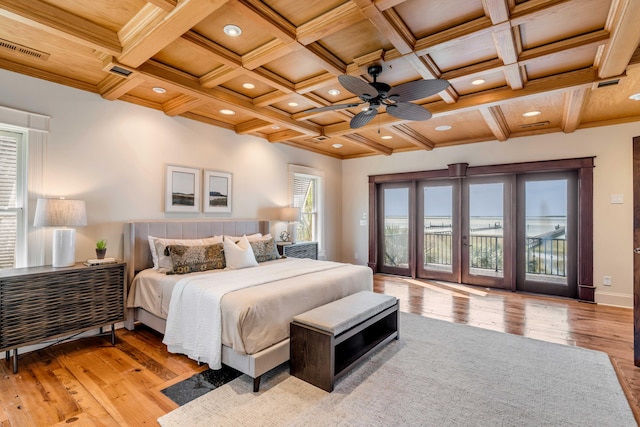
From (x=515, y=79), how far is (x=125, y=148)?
14.5 feet

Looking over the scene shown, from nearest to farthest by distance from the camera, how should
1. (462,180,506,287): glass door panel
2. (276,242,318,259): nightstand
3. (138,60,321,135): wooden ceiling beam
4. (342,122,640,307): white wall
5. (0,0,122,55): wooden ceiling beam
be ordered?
1. (0,0,122,55): wooden ceiling beam
2. (138,60,321,135): wooden ceiling beam
3. (342,122,640,307): white wall
4. (276,242,318,259): nightstand
5. (462,180,506,287): glass door panel

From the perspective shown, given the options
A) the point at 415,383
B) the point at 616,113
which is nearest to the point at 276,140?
the point at 415,383

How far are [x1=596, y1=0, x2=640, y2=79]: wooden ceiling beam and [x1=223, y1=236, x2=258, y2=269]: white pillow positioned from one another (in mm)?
3896

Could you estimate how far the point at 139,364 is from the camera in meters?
2.83

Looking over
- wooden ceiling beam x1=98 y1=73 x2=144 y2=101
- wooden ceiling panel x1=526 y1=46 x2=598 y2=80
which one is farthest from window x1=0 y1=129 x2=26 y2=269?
wooden ceiling panel x1=526 y1=46 x2=598 y2=80

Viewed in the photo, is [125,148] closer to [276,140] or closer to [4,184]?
[4,184]

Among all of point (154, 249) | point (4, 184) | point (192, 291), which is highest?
point (4, 184)

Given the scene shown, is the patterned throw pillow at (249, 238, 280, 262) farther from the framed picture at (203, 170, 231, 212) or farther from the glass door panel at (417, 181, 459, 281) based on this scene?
the glass door panel at (417, 181, 459, 281)

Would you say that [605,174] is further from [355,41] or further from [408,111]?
[355,41]

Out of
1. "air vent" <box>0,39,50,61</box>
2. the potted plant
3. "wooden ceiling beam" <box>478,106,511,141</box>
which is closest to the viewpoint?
"air vent" <box>0,39,50,61</box>

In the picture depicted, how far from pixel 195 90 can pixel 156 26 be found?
1088mm

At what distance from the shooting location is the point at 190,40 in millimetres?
2527

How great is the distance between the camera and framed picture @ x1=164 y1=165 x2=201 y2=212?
4223 millimetres

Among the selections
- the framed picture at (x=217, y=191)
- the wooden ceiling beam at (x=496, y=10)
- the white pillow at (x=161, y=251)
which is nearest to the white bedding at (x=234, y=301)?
the white pillow at (x=161, y=251)
